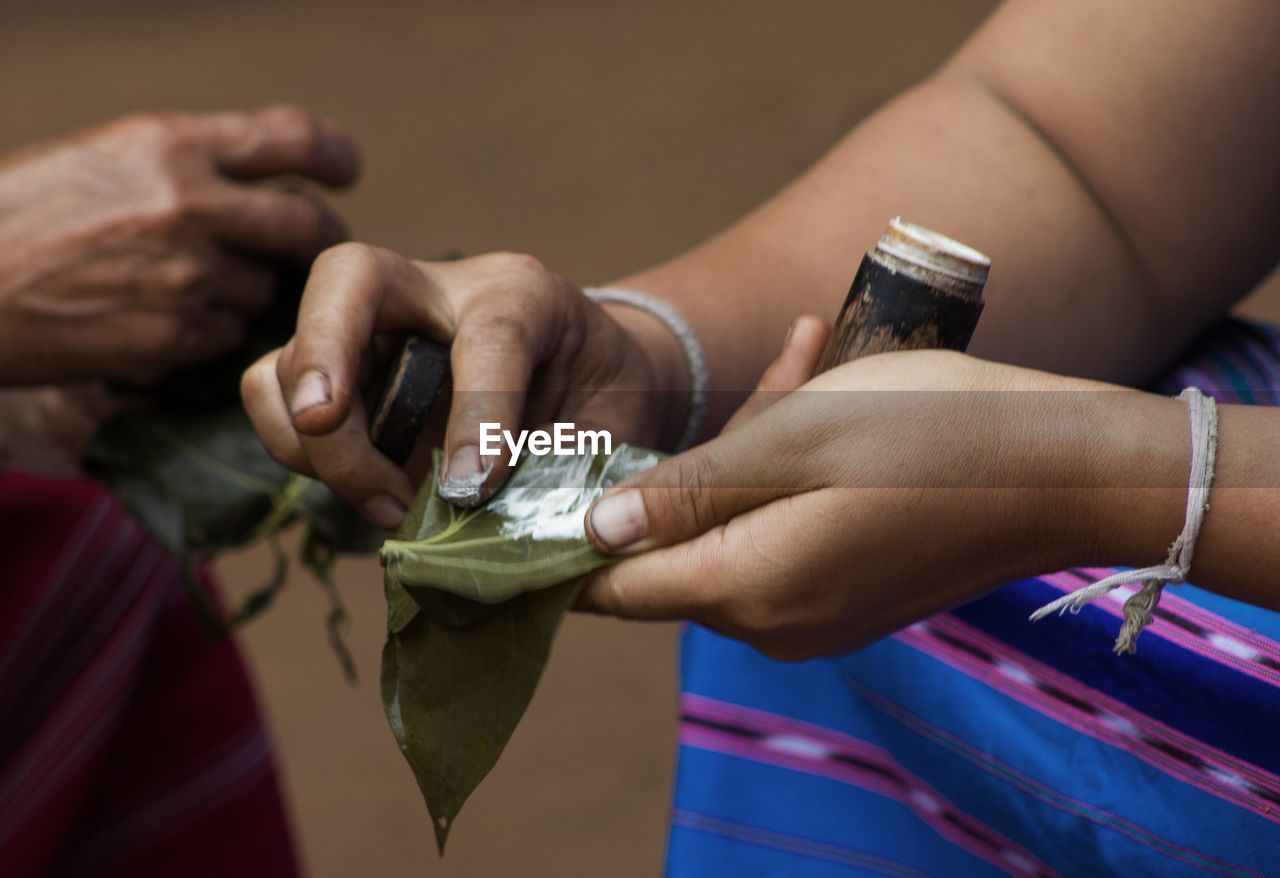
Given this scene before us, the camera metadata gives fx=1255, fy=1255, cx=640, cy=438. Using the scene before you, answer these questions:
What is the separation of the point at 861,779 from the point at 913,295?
31 centimetres

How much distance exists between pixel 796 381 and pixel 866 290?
0.08 meters

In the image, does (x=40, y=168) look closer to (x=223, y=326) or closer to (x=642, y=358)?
(x=223, y=326)

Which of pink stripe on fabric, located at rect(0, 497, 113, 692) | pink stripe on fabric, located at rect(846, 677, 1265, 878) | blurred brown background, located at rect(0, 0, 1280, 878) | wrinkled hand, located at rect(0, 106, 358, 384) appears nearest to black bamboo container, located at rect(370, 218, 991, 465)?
pink stripe on fabric, located at rect(846, 677, 1265, 878)

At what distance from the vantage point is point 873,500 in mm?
542

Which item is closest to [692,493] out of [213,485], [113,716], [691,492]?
[691,492]

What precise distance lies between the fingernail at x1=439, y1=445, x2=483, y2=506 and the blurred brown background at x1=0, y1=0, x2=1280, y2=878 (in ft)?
4.40

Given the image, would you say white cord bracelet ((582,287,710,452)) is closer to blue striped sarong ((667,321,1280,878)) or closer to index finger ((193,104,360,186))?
blue striped sarong ((667,321,1280,878))

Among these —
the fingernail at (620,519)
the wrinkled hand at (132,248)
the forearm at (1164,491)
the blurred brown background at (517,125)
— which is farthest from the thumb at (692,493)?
the blurred brown background at (517,125)

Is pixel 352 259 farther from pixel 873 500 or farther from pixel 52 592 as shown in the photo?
pixel 52 592

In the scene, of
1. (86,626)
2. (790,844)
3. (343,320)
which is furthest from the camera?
(86,626)

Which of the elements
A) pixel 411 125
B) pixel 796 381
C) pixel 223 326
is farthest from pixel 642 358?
pixel 411 125

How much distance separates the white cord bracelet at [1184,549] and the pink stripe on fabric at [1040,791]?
110 mm

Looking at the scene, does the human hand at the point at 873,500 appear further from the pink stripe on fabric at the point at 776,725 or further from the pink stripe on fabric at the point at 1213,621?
the pink stripe on fabric at the point at 776,725

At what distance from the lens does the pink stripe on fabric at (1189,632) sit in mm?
564
